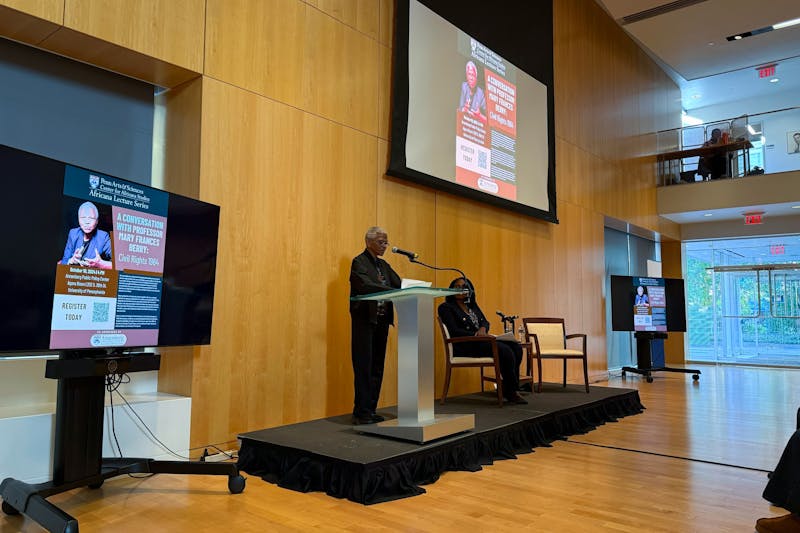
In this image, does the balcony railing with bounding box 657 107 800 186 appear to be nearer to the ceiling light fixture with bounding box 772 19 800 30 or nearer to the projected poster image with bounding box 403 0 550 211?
the ceiling light fixture with bounding box 772 19 800 30

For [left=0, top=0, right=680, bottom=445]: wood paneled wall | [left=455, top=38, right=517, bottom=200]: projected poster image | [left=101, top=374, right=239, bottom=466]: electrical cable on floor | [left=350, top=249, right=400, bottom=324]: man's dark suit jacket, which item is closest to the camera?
[left=101, top=374, right=239, bottom=466]: electrical cable on floor

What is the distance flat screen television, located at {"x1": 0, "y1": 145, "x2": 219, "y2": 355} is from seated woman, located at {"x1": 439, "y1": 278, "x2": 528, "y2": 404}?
239 cm

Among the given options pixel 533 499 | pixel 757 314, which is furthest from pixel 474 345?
pixel 757 314

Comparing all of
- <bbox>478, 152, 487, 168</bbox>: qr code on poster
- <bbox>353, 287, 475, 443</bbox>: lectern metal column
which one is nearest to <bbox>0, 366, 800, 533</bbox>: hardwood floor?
<bbox>353, 287, 475, 443</bbox>: lectern metal column

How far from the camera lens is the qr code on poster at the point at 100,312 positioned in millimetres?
2508

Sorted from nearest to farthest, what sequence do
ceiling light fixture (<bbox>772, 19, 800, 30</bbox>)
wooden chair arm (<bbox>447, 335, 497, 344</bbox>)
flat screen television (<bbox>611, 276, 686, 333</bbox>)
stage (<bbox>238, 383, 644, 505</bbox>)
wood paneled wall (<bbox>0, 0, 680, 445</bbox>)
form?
stage (<bbox>238, 383, 644, 505</bbox>), wood paneled wall (<bbox>0, 0, 680, 445</bbox>), wooden chair arm (<bbox>447, 335, 497, 344</bbox>), flat screen television (<bbox>611, 276, 686, 333</bbox>), ceiling light fixture (<bbox>772, 19, 800, 30</bbox>)

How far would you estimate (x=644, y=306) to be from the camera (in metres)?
8.70

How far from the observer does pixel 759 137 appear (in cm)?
984

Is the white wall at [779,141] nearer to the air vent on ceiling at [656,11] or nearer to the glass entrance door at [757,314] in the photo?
the glass entrance door at [757,314]

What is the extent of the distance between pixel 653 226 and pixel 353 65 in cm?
777

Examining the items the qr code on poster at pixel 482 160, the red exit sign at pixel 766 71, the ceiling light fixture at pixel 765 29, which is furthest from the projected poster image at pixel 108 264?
the red exit sign at pixel 766 71

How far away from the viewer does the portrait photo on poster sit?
9.40 metres

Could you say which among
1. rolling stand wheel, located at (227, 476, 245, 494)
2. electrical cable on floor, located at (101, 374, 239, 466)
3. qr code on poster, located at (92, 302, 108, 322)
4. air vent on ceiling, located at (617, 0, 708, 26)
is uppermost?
air vent on ceiling, located at (617, 0, 708, 26)

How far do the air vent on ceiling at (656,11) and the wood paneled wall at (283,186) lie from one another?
15.4 ft
